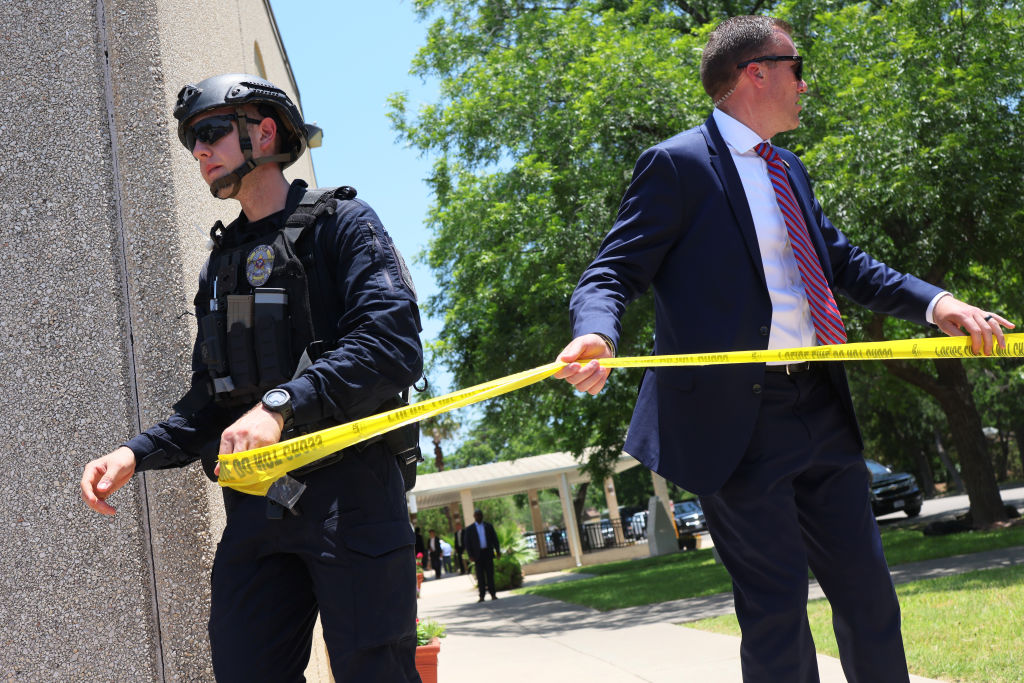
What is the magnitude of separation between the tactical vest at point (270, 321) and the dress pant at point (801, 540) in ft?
2.99

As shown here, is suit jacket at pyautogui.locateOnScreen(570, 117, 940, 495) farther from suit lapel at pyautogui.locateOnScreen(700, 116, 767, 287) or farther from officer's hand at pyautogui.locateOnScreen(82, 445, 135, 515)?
officer's hand at pyautogui.locateOnScreen(82, 445, 135, 515)

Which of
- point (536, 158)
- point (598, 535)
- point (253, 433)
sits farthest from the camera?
point (598, 535)

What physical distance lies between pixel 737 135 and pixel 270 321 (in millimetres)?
1517

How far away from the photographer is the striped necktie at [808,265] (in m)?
2.81

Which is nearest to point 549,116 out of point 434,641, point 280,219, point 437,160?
point 437,160

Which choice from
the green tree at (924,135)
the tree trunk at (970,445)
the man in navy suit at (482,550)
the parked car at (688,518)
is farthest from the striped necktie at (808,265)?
the parked car at (688,518)

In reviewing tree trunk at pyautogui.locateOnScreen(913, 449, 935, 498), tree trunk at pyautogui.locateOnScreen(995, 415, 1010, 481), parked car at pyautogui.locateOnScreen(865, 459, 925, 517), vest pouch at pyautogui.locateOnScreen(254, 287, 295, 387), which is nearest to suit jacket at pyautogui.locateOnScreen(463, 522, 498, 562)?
parked car at pyautogui.locateOnScreen(865, 459, 925, 517)

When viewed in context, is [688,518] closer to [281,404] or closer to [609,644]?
[609,644]

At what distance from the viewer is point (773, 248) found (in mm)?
2779

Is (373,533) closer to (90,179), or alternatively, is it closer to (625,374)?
(90,179)

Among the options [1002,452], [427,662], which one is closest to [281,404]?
[427,662]

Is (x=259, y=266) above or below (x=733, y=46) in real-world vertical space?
below

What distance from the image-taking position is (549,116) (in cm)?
1514

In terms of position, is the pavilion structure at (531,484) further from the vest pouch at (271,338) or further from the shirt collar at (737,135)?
the vest pouch at (271,338)
